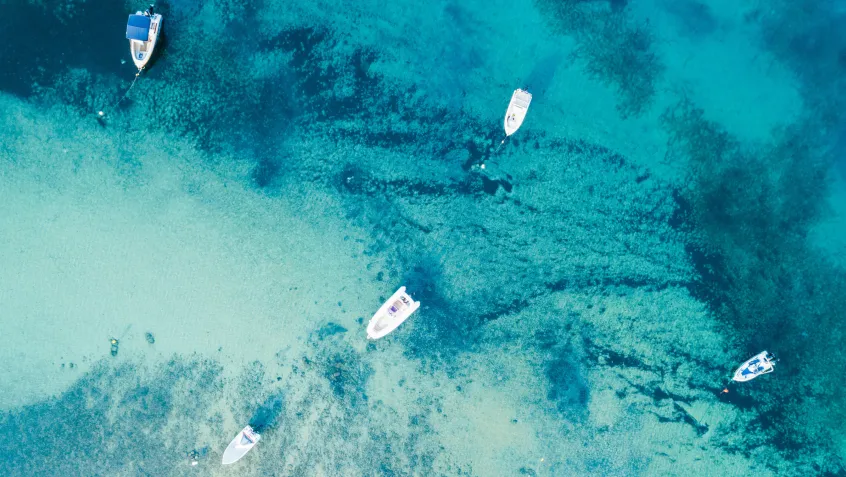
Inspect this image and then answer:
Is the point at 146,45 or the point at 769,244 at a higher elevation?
the point at 769,244

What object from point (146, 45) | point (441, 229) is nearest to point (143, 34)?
point (146, 45)

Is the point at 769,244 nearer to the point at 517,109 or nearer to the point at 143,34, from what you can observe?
the point at 517,109

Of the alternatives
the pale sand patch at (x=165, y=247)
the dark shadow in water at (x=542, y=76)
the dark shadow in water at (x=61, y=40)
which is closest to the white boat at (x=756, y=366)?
the dark shadow in water at (x=542, y=76)

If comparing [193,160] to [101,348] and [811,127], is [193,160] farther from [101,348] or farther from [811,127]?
[811,127]

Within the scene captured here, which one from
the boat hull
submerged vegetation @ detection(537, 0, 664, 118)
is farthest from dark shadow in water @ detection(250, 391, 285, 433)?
submerged vegetation @ detection(537, 0, 664, 118)

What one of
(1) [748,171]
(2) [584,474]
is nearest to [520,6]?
(1) [748,171]
